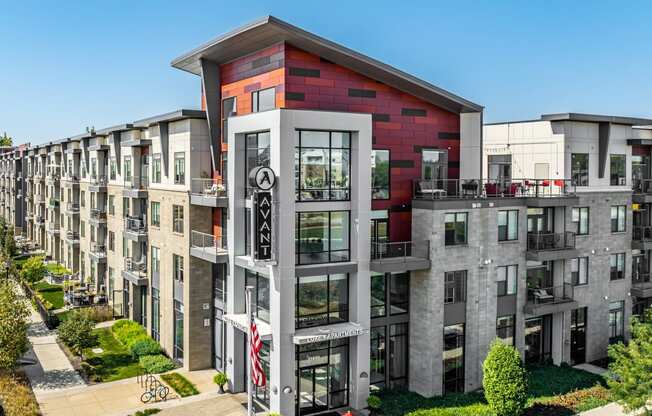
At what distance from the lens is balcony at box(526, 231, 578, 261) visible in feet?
96.7

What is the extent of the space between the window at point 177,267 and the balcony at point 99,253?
52.1 feet

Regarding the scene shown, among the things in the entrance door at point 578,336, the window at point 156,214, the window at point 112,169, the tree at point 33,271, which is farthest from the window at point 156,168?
the entrance door at point 578,336

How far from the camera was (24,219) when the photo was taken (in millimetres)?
79938

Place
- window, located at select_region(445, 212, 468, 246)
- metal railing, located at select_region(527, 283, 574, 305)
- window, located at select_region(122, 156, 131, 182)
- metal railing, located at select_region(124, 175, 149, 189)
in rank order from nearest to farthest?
window, located at select_region(445, 212, 468, 246) → metal railing, located at select_region(527, 283, 574, 305) → metal railing, located at select_region(124, 175, 149, 189) → window, located at select_region(122, 156, 131, 182)

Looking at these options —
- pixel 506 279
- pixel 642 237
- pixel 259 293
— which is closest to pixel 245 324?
pixel 259 293

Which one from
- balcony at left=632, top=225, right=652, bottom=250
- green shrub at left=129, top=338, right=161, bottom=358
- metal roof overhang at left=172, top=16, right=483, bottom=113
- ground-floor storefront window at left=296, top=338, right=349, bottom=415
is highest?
metal roof overhang at left=172, top=16, right=483, bottom=113

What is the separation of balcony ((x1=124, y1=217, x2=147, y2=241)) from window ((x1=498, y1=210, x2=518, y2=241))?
20916 mm

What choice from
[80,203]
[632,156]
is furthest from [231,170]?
[80,203]

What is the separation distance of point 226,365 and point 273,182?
10700 mm

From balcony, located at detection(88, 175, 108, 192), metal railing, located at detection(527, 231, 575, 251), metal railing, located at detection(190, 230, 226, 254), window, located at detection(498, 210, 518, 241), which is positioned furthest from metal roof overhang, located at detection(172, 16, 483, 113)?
balcony, located at detection(88, 175, 108, 192)

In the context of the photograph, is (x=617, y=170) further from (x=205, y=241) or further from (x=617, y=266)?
(x=205, y=241)

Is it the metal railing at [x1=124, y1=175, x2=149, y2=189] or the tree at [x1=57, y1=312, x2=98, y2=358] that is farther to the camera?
the metal railing at [x1=124, y1=175, x2=149, y2=189]

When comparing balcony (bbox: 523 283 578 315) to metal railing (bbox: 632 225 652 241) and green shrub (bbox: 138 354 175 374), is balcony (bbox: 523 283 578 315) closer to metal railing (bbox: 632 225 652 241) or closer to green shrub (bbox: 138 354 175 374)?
metal railing (bbox: 632 225 652 241)

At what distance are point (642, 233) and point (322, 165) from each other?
73.3 ft
